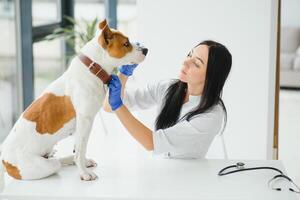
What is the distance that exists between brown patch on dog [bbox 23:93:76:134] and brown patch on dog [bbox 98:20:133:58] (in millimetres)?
192

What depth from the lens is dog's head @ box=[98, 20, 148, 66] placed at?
1.62 meters

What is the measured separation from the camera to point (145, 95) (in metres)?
2.26

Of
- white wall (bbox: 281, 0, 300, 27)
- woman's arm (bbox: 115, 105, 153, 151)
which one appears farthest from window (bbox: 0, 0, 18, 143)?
white wall (bbox: 281, 0, 300, 27)

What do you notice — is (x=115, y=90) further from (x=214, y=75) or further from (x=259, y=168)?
(x=259, y=168)

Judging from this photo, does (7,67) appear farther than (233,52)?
Yes

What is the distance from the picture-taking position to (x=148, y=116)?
3.23m

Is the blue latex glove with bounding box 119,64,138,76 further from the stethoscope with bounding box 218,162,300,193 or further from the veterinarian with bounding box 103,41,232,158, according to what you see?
the stethoscope with bounding box 218,162,300,193

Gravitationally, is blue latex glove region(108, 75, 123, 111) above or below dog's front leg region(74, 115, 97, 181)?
above

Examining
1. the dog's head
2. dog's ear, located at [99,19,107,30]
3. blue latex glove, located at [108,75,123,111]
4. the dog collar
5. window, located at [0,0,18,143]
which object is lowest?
window, located at [0,0,18,143]

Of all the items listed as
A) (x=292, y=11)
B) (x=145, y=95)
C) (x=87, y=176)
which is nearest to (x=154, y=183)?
(x=87, y=176)

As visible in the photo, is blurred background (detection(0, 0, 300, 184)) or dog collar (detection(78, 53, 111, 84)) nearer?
dog collar (detection(78, 53, 111, 84))

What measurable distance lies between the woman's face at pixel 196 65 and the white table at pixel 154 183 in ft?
1.00

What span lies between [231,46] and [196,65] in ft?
4.03

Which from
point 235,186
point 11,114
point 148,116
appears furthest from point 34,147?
point 11,114
